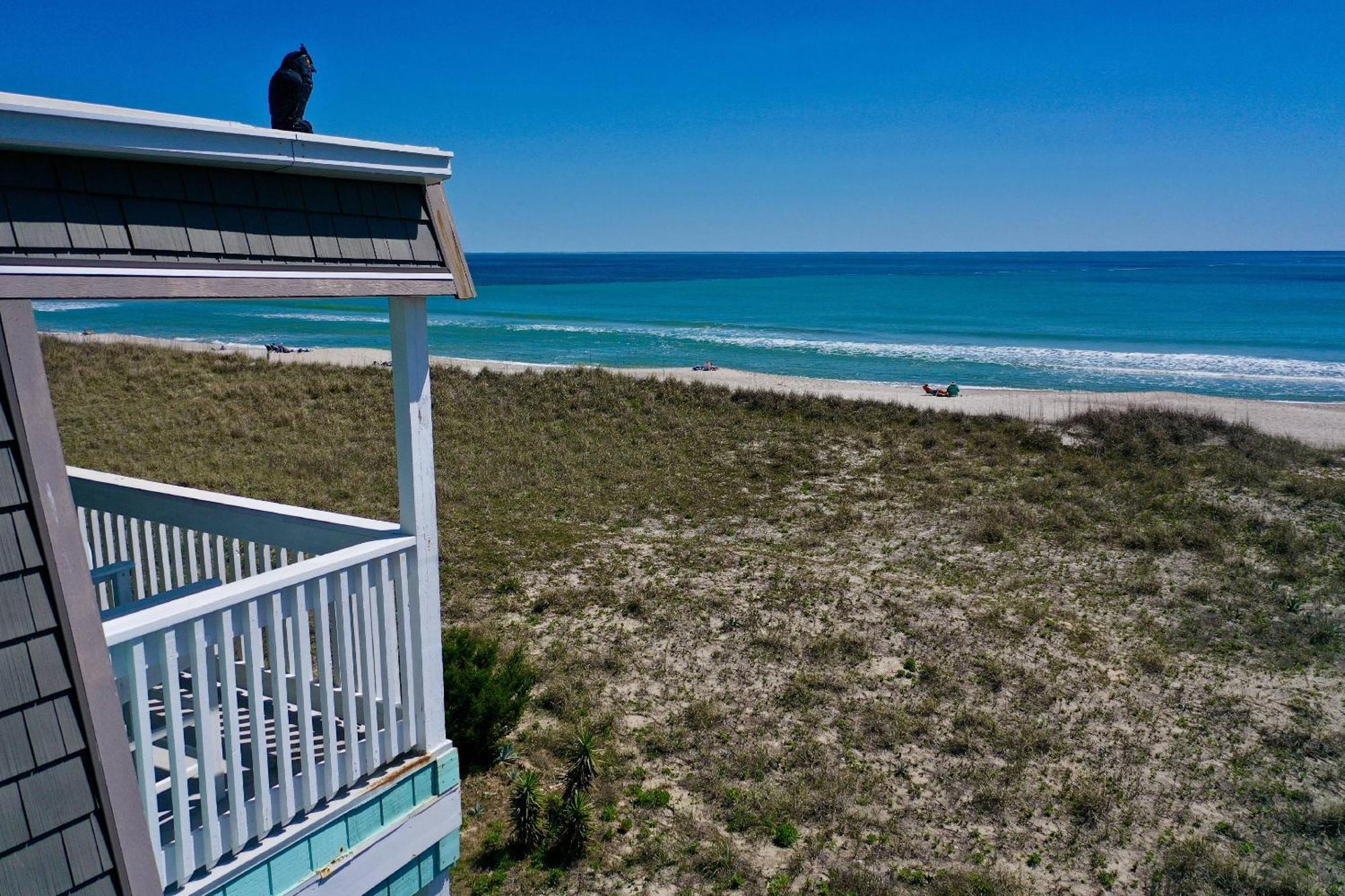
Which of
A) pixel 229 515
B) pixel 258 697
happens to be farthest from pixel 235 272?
pixel 229 515

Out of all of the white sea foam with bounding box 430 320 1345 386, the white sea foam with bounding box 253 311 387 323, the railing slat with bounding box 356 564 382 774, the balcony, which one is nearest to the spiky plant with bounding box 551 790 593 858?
the balcony

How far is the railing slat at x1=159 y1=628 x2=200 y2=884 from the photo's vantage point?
10.1 feet

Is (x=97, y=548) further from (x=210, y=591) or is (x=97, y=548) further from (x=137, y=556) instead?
(x=210, y=591)

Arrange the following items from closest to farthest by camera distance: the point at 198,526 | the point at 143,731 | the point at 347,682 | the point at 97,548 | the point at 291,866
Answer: the point at 143,731 → the point at 291,866 → the point at 347,682 → the point at 198,526 → the point at 97,548

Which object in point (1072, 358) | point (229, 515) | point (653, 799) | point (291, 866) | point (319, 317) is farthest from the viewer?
point (319, 317)

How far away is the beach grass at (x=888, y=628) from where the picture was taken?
5664mm

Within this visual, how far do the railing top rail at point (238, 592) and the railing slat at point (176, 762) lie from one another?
0.08 m

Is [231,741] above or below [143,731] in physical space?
below

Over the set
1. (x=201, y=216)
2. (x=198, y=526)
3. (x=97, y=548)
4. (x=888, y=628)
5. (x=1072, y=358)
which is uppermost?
(x=201, y=216)

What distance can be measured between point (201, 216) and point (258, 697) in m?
1.61

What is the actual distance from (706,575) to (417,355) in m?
6.44

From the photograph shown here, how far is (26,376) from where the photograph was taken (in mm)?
2383

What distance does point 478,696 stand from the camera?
6.44m

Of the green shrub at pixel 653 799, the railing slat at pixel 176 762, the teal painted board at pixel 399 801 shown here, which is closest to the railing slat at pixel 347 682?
the teal painted board at pixel 399 801
